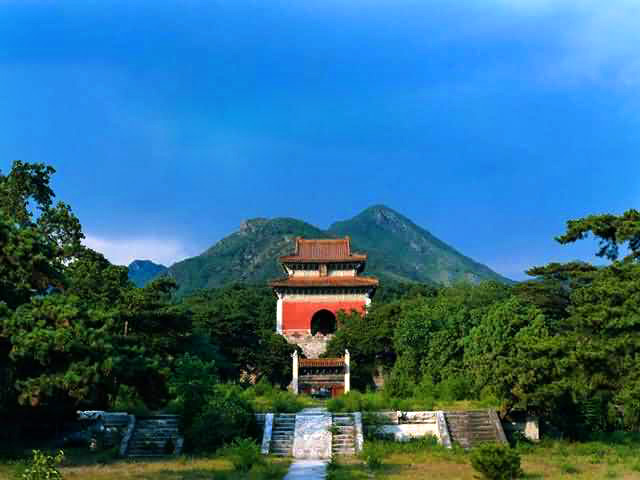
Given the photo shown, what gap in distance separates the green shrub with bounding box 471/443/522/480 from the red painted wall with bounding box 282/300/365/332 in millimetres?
27485

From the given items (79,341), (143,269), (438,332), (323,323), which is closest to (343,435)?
(79,341)

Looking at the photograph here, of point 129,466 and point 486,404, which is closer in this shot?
point 129,466

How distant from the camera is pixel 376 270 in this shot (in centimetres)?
10231

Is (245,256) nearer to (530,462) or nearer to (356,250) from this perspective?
(356,250)

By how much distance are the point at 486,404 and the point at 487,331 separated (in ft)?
8.03

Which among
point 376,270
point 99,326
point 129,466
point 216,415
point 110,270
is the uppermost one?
point 376,270

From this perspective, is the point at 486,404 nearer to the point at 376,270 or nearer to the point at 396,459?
the point at 396,459

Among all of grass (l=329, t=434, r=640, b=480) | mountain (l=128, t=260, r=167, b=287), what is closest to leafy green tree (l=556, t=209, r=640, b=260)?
grass (l=329, t=434, r=640, b=480)

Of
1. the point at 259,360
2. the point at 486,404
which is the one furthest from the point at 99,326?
the point at 259,360

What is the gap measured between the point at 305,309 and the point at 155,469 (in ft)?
87.9

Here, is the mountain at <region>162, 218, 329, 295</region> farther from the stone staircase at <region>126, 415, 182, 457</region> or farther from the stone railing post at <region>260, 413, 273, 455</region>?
the stone staircase at <region>126, 415, 182, 457</region>

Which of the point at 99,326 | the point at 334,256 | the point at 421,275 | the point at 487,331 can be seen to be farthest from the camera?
the point at 421,275

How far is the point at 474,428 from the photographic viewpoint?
18.7 metres

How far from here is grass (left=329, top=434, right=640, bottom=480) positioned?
14.2 metres
